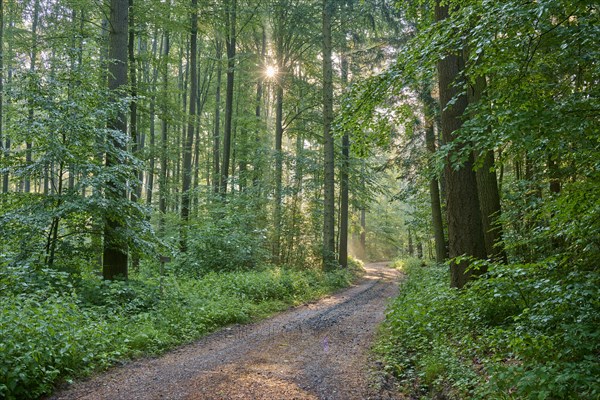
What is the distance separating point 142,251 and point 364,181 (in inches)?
563

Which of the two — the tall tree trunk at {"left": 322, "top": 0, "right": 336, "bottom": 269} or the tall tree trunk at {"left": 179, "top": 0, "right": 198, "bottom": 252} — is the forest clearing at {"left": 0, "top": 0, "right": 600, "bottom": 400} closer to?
the tall tree trunk at {"left": 179, "top": 0, "right": 198, "bottom": 252}

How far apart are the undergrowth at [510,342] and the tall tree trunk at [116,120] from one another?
20.3 ft

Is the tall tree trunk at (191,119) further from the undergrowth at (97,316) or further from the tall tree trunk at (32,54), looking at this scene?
the tall tree trunk at (32,54)

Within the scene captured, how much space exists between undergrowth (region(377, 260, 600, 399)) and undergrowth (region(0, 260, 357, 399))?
3.98m

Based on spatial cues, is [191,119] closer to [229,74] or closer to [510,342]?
[229,74]

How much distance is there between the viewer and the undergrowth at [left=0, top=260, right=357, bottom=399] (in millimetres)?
4656

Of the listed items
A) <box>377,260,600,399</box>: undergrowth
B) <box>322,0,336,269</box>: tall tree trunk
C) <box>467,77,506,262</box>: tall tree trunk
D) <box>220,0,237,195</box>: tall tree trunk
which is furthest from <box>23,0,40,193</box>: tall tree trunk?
<box>322,0,336,269</box>: tall tree trunk

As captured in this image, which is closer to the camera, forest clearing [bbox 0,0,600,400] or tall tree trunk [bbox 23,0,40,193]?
forest clearing [bbox 0,0,600,400]

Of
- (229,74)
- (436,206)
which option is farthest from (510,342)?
(229,74)

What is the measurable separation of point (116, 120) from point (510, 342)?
9149mm

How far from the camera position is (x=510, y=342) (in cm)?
403

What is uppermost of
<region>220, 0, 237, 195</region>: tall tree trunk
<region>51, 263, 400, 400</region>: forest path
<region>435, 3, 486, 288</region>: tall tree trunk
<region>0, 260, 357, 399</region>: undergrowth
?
<region>220, 0, 237, 195</region>: tall tree trunk

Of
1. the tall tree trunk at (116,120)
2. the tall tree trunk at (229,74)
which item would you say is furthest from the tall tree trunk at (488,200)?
the tall tree trunk at (229,74)

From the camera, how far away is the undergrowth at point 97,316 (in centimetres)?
466
